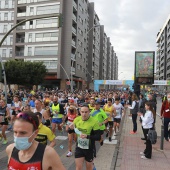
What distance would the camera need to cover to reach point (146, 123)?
23.3 ft

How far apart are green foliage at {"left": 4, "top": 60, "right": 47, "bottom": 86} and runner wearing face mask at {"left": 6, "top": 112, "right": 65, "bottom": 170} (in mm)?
38997

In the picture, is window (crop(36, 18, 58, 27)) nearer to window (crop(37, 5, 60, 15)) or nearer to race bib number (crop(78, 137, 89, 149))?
window (crop(37, 5, 60, 15))

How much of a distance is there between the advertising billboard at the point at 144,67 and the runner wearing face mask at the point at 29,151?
1894 cm

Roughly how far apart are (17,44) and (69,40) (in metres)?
11.1

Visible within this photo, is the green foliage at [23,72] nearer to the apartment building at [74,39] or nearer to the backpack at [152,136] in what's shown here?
the apartment building at [74,39]

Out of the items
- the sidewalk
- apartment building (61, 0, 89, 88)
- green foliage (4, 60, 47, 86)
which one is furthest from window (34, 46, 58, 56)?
the sidewalk

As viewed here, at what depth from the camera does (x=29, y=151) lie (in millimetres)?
2275

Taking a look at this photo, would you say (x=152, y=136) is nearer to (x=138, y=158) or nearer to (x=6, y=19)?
(x=138, y=158)

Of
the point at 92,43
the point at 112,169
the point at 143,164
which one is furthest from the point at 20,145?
the point at 92,43

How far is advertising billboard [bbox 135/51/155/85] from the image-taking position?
66.5 feet

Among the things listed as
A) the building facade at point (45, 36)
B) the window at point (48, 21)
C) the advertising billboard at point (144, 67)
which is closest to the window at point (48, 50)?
the building facade at point (45, 36)

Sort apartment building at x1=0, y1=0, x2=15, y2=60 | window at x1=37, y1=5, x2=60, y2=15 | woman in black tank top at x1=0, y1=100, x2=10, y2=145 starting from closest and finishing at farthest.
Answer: woman in black tank top at x1=0, y1=100, x2=10, y2=145, window at x1=37, y1=5, x2=60, y2=15, apartment building at x1=0, y1=0, x2=15, y2=60

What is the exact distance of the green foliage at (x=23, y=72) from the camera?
39.8 meters

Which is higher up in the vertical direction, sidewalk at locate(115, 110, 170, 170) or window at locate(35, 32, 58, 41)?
window at locate(35, 32, 58, 41)
